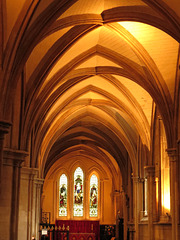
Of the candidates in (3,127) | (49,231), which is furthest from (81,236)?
(3,127)

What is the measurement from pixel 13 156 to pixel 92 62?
5.25 meters

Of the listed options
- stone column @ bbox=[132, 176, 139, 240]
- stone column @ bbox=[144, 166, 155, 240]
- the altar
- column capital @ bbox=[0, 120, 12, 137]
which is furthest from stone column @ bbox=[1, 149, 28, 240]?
the altar

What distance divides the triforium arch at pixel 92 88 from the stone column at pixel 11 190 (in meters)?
0.03

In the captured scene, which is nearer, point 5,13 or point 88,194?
point 5,13

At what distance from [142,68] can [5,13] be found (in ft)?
20.8

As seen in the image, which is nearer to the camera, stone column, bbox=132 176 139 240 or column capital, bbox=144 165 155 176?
column capital, bbox=144 165 155 176

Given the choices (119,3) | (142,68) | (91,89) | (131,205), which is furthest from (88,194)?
(119,3)

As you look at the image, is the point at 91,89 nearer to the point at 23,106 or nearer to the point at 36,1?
the point at 23,106

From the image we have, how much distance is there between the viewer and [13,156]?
14.8 m

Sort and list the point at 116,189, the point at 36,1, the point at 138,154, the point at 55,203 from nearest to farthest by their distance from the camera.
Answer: the point at 36,1
the point at 138,154
the point at 116,189
the point at 55,203

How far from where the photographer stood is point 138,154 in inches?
918

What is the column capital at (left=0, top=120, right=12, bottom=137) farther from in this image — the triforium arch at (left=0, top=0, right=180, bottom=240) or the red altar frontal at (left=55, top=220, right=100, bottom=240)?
the red altar frontal at (left=55, top=220, right=100, bottom=240)

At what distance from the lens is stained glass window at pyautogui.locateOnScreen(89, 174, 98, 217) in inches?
1462

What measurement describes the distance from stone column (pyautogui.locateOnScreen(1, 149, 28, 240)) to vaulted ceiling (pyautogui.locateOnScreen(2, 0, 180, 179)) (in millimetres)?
941
